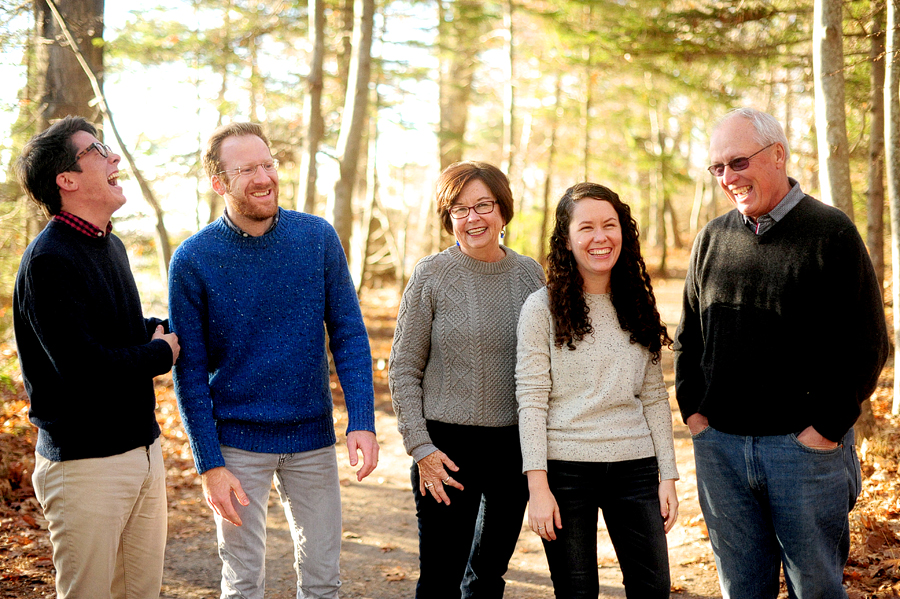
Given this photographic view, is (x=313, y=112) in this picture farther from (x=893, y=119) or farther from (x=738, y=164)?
(x=738, y=164)

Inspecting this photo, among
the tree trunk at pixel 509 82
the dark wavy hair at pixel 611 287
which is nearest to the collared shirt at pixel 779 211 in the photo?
the dark wavy hair at pixel 611 287

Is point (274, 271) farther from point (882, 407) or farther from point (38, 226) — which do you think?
point (882, 407)

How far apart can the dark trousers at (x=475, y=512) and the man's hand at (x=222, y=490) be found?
777 mm

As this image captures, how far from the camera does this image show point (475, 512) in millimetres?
3131

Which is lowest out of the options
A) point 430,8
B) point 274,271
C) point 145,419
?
point 145,419

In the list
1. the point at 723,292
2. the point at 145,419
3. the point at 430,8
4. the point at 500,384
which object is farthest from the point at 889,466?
the point at 430,8

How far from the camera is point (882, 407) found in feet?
24.3

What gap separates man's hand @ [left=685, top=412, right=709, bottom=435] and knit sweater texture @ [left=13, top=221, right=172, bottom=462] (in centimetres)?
218

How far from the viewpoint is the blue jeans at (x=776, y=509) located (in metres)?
2.70

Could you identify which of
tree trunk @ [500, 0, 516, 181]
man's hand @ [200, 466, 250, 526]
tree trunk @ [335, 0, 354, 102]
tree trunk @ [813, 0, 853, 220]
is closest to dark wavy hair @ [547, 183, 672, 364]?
man's hand @ [200, 466, 250, 526]

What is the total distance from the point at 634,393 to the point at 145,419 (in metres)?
2.06

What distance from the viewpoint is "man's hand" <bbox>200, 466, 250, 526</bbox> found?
282cm

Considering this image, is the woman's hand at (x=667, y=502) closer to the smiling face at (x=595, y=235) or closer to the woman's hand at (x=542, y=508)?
the woman's hand at (x=542, y=508)

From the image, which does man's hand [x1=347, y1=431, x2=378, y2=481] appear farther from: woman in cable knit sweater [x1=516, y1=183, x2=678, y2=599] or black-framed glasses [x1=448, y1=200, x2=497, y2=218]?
black-framed glasses [x1=448, y1=200, x2=497, y2=218]
